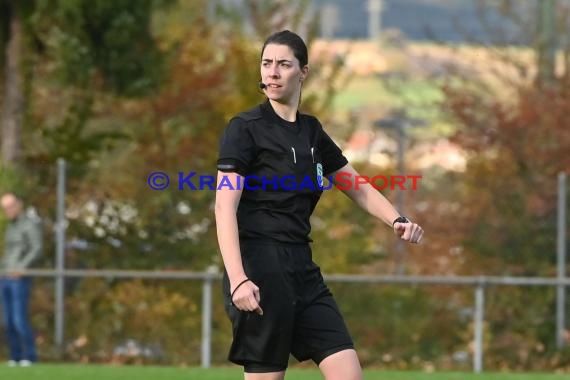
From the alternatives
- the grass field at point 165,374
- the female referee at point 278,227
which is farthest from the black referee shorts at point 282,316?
the grass field at point 165,374

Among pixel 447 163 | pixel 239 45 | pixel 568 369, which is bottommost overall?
pixel 568 369

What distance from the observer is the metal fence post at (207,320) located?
578 inches

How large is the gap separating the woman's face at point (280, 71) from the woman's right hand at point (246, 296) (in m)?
0.79

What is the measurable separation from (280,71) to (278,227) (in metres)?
0.62

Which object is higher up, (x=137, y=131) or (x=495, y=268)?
(x=137, y=131)

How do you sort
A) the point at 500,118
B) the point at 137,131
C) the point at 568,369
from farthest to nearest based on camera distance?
the point at 137,131 < the point at 500,118 < the point at 568,369

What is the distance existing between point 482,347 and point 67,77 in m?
4.99

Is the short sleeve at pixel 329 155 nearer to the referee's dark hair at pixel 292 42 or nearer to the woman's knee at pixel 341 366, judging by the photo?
the referee's dark hair at pixel 292 42

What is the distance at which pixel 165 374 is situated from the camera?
1202 centimetres

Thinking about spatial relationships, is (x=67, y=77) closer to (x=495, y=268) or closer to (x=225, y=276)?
(x=495, y=268)

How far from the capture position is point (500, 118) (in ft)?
51.4

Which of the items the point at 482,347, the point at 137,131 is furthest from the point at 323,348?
the point at 137,131

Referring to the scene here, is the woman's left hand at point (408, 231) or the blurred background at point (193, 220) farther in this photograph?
the blurred background at point (193, 220)

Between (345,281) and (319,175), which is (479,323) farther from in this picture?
(319,175)
